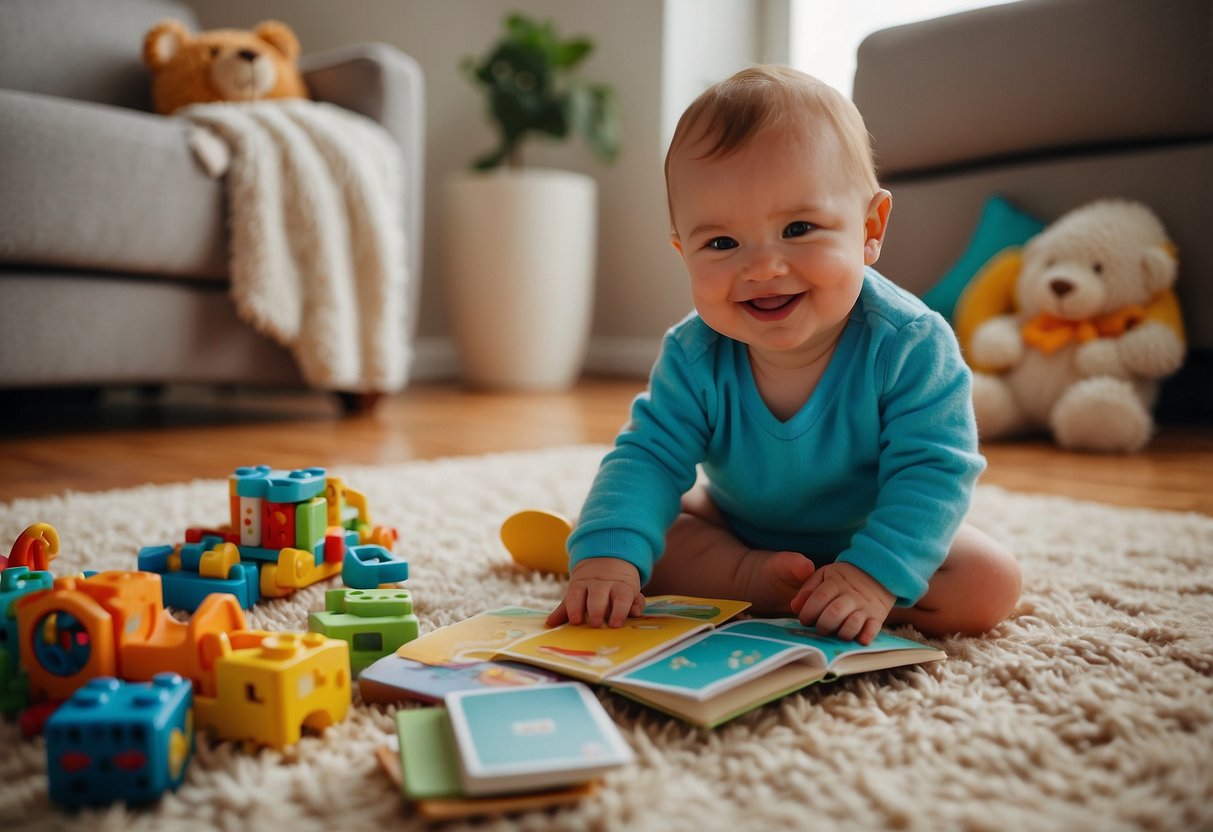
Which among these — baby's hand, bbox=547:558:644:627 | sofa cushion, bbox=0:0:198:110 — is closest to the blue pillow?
baby's hand, bbox=547:558:644:627

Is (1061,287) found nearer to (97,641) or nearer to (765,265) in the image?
(765,265)

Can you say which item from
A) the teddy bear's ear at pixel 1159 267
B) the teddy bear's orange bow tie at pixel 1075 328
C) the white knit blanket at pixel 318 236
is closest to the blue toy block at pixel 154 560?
the white knit blanket at pixel 318 236

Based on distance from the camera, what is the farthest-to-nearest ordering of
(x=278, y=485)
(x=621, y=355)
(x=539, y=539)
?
(x=621, y=355) < (x=539, y=539) < (x=278, y=485)

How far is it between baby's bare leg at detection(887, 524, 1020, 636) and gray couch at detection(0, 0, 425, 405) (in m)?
1.40

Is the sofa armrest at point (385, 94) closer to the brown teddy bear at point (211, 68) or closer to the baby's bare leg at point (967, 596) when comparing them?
the brown teddy bear at point (211, 68)

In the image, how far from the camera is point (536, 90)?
8.54ft

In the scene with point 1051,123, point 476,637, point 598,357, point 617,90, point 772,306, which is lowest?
point 598,357

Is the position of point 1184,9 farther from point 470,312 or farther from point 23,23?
point 23,23

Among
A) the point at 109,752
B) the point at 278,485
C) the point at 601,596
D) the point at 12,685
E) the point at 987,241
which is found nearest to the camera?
the point at 109,752

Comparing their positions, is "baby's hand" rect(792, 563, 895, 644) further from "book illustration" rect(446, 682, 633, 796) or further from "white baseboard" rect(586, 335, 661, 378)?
"white baseboard" rect(586, 335, 661, 378)

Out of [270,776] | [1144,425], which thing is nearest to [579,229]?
[1144,425]

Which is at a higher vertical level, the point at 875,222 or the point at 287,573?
the point at 875,222

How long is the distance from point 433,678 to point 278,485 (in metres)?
0.27

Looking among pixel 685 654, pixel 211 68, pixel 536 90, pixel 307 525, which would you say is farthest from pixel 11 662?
pixel 536 90
